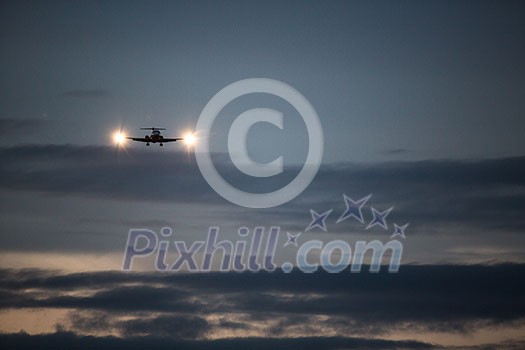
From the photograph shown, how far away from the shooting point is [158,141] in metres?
90.4
